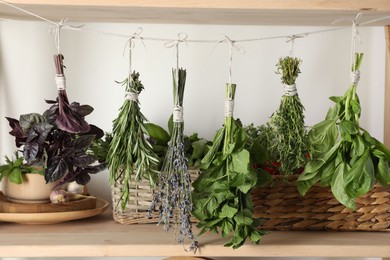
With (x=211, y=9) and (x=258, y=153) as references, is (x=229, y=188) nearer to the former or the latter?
(x=258, y=153)

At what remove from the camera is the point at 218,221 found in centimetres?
106

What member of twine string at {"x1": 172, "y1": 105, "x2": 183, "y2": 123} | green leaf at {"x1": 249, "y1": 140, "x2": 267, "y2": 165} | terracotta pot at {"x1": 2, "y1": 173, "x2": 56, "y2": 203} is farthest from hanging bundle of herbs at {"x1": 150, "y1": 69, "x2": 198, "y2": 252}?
terracotta pot at {"x1": 2, "y1": 173, "x2": 56, "y2": 203}

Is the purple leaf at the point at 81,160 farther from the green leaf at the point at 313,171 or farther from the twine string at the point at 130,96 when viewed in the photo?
the green leaf at the point at 313,171

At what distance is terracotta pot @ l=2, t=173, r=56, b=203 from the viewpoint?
3.90 feet

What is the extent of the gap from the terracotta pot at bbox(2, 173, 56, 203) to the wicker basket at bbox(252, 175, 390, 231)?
381 mm

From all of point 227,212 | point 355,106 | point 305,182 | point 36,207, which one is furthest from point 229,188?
point 36,207

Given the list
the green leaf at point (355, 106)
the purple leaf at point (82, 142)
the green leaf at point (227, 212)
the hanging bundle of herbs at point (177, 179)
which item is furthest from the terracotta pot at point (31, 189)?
the green leaf at point (355, 106)

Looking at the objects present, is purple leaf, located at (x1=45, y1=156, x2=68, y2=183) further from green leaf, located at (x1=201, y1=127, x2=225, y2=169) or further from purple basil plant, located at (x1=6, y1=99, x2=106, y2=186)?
green leaf, located at (x1=201, y1=127, x2=225, y2=169)

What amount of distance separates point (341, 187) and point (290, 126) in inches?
5.4

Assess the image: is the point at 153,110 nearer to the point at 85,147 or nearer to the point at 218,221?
the point at 85,147

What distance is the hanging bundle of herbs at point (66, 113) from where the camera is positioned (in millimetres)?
1104

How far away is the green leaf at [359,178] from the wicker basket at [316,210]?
0.12 m

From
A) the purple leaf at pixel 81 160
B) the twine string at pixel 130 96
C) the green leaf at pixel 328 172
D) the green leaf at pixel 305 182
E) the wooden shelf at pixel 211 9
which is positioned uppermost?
the wooden shelf at pixel 211 9

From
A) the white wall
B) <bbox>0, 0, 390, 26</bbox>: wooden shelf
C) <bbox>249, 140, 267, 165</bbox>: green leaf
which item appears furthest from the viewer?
the white wall
